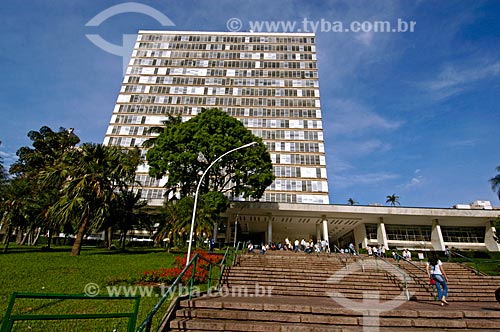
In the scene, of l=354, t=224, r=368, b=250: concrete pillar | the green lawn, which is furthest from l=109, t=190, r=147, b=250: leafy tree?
l=354, t=224, r=368, b=250: concrete pillar

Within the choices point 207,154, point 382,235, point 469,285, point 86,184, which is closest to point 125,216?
point 86,184

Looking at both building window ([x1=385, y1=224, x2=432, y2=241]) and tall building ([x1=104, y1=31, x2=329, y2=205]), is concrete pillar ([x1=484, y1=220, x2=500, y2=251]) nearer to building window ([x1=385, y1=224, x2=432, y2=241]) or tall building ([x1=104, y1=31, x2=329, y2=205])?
building window ([x1=385, y1=224, x2=432, y2=241])

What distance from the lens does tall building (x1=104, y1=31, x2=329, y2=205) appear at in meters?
46.7

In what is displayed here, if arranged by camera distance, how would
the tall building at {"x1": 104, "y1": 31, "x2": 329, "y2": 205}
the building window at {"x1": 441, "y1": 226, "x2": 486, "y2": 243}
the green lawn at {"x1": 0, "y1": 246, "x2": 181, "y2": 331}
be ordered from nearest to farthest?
1. the green lawn at {"x1": 0, "y1": 246, "x2": 181, "y2": 331}
2. the building window at {"x1": 441, "y1": 226, "x2": 486, "y2": 243}
3. the tall building at {"x1": 104, "y1": 31, "x2": 329, "y2": 205}

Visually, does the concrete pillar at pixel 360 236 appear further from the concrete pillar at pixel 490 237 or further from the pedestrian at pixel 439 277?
the pedestrian at pixel 439 277

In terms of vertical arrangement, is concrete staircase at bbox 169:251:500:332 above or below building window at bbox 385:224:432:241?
below

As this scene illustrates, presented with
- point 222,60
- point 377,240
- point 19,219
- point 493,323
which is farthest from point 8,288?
point 222,60

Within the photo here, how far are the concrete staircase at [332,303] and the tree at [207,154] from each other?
10.6 meters

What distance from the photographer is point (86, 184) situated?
18.9 m

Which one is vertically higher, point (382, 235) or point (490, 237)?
point (490, 237)

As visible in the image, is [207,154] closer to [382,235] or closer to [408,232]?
[382,235]

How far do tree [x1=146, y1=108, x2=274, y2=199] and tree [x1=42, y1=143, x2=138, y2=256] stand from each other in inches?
164

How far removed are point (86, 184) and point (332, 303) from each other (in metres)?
18.1

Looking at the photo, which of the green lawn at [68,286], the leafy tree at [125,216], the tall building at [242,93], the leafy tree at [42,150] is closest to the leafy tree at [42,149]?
the leafy tree at [42,150]
